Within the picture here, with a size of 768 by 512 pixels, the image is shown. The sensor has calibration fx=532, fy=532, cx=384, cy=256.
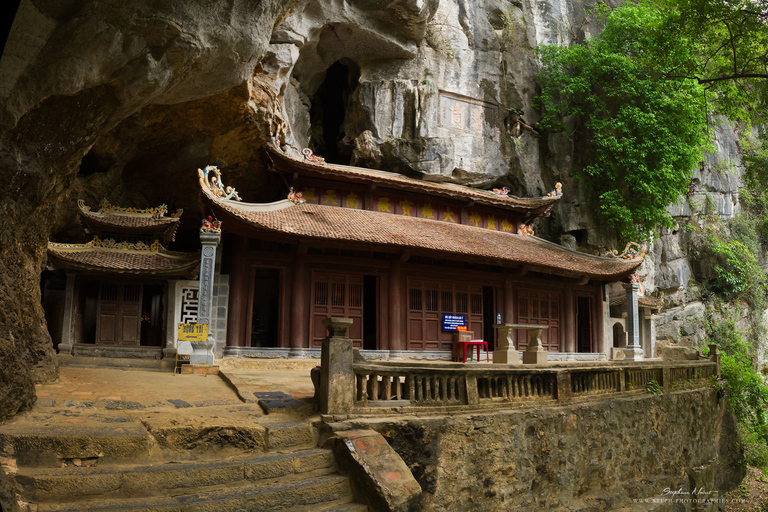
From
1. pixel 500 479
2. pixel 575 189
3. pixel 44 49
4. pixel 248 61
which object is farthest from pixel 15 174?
pixel 575 189

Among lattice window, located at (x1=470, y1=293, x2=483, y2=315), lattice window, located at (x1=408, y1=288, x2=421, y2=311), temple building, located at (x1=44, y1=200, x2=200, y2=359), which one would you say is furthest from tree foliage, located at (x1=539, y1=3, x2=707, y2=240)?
temple building, located at (x1=44, y1=200, x2=200, y2=359)

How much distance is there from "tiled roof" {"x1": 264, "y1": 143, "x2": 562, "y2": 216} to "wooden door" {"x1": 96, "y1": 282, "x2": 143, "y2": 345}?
18.0 feet

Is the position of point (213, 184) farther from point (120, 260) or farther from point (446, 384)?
point (446, 384)

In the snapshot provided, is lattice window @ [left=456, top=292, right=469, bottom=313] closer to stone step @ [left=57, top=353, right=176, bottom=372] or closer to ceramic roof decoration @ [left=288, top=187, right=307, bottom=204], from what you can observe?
ceramic roof decoration @ [left=288, top=187, right=307, bottom=204]

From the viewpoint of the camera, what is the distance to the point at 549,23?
25.2 metres

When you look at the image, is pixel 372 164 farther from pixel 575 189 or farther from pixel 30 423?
pixel 30 423

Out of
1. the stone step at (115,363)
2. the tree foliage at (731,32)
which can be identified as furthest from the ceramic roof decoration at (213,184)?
the tree foliage at (731,32)

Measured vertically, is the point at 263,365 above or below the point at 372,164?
below

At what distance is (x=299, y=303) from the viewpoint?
578 inches

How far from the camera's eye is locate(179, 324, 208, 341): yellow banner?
11.1 metres

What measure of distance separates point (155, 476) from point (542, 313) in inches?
618

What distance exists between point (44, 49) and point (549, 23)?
24373 millimetres

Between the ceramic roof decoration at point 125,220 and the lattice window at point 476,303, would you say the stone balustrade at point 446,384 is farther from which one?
the ceramic roof decoration at point 125,220

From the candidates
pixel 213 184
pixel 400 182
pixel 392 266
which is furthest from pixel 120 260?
pixel 400 182
